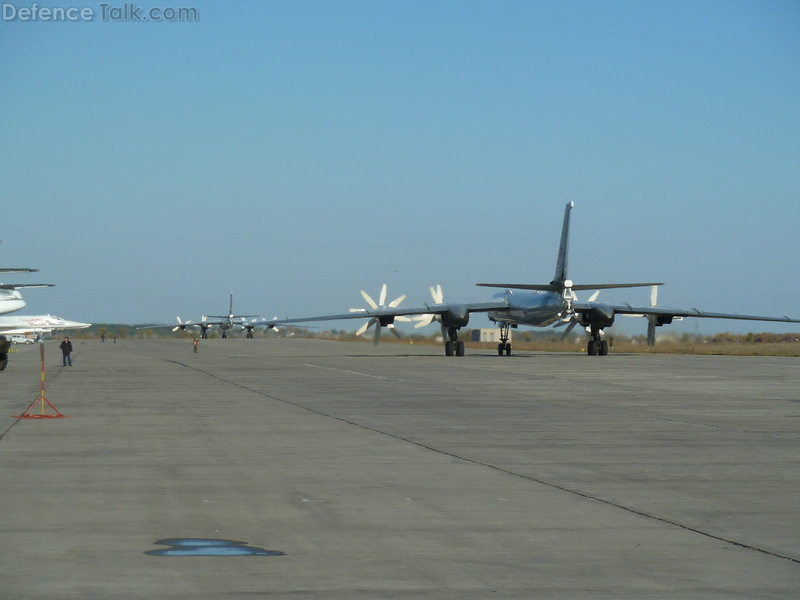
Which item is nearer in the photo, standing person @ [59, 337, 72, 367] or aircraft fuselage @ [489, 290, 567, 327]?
standing person @ [59, 337, 72, 367]

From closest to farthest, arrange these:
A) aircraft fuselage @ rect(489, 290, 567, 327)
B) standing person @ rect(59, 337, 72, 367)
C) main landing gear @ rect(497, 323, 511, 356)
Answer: standing person @ rect(59, 337, 72, 367), aircraft fuselage @ rect(489, 290, 567, 327), main landing gear @ rect(497, 323, 511, 356)

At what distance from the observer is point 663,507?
30.6ft

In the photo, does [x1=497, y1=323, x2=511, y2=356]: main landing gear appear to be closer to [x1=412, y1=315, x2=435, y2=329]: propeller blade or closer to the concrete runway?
[x1=412, y1=315, x2=435, y2=329]: propeller blade

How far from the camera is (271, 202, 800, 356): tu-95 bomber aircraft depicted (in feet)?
154

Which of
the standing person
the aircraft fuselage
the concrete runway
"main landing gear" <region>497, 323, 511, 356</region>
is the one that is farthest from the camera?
"main landing gear" <region>497, 323, 511, 356</region>

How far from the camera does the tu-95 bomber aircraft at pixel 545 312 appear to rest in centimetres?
4700

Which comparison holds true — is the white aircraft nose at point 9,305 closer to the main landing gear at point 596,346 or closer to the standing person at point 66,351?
the standing person at point 66,351

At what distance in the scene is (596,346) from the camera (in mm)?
52281

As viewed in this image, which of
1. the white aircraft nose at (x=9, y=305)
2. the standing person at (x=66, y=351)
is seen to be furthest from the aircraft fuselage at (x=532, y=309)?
the white aircraft nose at (x=9, y=305)

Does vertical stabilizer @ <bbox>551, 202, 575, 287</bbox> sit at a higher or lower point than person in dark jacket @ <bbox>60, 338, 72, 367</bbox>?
higher

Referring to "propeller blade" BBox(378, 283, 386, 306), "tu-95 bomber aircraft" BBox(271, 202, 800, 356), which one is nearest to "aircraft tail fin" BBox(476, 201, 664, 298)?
"tu-95 bomber aircraft" BBox(271, 202, 800, 356)

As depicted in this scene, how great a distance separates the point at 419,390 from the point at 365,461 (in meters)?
14.1

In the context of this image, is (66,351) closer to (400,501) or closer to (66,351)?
(66,351)

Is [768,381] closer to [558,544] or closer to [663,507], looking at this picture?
[663,507]
